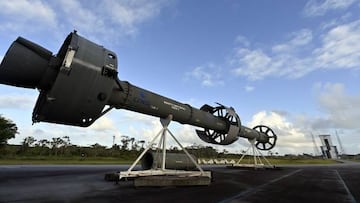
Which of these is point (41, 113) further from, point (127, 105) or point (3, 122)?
point (3, 122)

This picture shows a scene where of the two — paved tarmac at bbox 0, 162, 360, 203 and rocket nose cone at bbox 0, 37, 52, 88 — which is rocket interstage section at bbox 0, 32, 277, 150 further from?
paved tarmac at bbox 0, 162, 360, 203

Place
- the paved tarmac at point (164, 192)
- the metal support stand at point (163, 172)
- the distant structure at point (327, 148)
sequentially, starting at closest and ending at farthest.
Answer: the paved tarmac at point (164, 192), the metal support stand at point (163, 172), the distant structure at point (327, 148)

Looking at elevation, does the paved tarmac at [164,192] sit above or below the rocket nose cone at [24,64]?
below

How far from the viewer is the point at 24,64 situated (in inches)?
305

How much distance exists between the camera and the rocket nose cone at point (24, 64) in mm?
7488

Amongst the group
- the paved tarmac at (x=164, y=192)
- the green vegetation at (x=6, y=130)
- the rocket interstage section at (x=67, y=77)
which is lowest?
the paved tarmac at (x=164, y=192)

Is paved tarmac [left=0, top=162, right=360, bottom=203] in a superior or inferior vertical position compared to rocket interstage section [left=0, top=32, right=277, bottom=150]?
inferior

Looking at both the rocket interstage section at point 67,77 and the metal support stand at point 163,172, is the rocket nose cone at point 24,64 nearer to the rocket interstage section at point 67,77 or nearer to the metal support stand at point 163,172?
the rocket interstage section at point 67,77

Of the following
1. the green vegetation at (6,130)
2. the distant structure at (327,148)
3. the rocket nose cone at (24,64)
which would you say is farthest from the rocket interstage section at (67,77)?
the distant structure at (327,148)

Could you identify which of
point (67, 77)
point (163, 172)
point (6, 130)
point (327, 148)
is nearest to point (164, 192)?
point (163, 172)

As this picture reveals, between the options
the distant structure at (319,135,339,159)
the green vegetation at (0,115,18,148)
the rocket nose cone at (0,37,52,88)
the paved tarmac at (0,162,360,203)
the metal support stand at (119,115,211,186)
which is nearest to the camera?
the paved tarmac at (0,162,360,203)

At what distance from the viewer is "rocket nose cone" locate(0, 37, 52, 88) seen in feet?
24.6

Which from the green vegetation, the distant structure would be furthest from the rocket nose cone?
the distant structure

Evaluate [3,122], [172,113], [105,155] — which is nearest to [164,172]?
[172,113]
